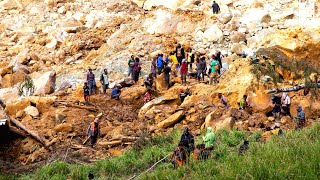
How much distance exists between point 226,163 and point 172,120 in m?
4.53

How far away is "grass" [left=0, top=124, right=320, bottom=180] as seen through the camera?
6.50 meters

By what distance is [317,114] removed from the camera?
38.0 feet

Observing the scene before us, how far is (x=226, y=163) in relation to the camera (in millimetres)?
7320

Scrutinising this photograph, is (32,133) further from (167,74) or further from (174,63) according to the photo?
(174,63)

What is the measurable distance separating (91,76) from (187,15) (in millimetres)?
7309

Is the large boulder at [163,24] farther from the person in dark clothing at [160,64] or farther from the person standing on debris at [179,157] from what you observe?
the person standing on debris at [179,157]

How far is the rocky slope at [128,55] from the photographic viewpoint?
11539 mm

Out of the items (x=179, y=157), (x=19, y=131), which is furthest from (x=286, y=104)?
(x=19, y=131)

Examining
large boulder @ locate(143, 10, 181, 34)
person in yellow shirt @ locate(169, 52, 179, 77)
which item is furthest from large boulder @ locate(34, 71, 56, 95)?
large boulder @ locate(143, 10, 181, 34)

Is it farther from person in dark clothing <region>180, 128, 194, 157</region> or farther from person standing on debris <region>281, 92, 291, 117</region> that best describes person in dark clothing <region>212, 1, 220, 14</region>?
person in dark clothing <region>180, 128, 194, 157</region>

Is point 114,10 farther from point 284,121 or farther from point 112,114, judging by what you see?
point 284,121

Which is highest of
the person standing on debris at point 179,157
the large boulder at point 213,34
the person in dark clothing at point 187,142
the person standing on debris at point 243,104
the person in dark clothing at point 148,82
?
the large boulder at point 213,34

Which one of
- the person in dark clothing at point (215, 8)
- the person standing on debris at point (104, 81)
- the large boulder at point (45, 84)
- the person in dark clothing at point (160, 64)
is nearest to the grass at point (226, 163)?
the person standing on debris at point (104, 81)

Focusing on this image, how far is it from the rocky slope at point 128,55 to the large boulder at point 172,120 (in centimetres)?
3
